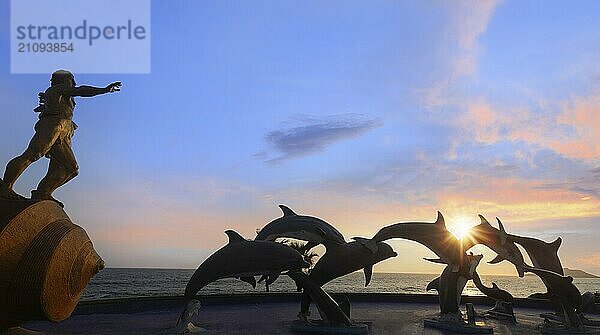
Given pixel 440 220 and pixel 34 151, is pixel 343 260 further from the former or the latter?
pixel 34 151

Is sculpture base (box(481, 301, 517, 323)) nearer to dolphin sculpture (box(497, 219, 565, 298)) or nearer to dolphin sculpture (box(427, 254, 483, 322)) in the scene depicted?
dolphin sculpture (box(497, 219, 565, 298))

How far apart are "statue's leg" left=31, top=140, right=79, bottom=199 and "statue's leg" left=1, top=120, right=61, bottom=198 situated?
270 millimetres

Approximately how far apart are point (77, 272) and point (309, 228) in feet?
34.3

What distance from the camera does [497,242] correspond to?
19500mm

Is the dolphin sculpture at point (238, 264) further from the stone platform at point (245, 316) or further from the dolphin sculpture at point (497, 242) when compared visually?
the dolphin sculpture at point (497, 242)

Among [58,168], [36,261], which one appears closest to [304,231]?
[58,168]

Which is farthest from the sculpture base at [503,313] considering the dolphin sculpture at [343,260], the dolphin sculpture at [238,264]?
the dolphin sculpture at [238,264]

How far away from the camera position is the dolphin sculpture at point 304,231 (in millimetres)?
17828

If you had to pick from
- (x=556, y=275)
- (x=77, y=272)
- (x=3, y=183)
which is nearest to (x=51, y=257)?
(x=77, y=272)

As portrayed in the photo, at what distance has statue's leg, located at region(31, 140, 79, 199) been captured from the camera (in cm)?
931

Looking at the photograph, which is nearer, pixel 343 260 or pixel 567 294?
pixel 343 260

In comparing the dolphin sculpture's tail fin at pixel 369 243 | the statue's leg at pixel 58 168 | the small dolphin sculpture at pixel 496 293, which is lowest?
the small dolphin sculpture at pixel 496 293

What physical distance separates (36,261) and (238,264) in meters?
8.87

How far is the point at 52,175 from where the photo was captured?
371 inches
